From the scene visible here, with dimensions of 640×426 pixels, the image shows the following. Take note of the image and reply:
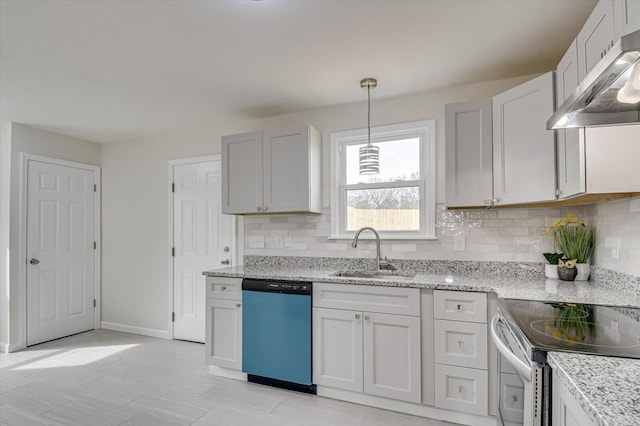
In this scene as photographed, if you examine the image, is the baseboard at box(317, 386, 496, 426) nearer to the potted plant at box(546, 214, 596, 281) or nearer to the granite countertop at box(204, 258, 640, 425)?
the granite countertop at box(204, 258, 640, 425)

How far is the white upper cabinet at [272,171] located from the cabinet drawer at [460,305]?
4.36 feet

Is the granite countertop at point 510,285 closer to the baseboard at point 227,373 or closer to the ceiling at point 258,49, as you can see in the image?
the baseboard at point 227,373

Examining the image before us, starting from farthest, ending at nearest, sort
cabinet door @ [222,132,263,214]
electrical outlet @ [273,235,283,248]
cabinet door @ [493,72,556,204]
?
electrical outlet @ [273,235,283,248] < cabinet door @ [222,132,263,214] < cabinet door @ [493,72,556,204]

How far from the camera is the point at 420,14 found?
1948 mm

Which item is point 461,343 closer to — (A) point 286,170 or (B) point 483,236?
(B) point 483,236

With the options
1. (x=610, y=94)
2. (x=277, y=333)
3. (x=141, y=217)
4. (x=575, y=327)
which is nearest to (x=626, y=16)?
(x=610, y=94)

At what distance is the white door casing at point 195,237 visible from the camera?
3.91 m

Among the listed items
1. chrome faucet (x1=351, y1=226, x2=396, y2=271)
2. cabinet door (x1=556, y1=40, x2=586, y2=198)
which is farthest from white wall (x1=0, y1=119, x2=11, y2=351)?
cabinet door (x1=556, y1=40, x2=586, y2=198)

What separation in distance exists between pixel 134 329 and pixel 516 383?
14.1ft

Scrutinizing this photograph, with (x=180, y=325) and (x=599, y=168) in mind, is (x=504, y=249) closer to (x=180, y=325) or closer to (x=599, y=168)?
(x=599, y=168)

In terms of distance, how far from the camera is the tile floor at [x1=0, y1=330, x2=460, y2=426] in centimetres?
235

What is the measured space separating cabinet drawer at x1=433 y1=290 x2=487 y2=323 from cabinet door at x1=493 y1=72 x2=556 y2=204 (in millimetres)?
692

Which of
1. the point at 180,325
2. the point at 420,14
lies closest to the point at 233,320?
the point at 180,325

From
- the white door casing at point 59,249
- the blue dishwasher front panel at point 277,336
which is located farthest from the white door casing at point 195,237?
the white door casing at point 59,249
